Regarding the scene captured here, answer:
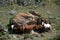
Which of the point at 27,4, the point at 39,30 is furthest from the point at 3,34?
the point at 27,4

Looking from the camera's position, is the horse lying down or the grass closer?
the horse lying down

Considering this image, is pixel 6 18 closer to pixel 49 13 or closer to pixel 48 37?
pixel 49 13

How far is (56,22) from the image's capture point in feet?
50.9

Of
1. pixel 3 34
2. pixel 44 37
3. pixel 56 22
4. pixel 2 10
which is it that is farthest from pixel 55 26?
pixel 2 10

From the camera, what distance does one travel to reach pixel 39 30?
13.8 m

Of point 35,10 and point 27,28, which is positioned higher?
point 27,28

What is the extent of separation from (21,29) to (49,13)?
4.72m

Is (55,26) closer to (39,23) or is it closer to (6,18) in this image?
(39,23)

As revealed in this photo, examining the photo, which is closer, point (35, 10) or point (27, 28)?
point (27, 28)

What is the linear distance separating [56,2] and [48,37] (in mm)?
8240

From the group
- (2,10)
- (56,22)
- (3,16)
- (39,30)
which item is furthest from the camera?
(2,10)

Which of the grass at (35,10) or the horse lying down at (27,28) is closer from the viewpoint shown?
the horse lying down at (27,28)

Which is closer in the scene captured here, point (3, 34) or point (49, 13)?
point (3, 34)

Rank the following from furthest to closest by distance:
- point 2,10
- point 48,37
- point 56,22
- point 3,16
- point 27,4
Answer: point 27,4 → point 2,10 → point 3,16 → point 56,22 → point 48,37
